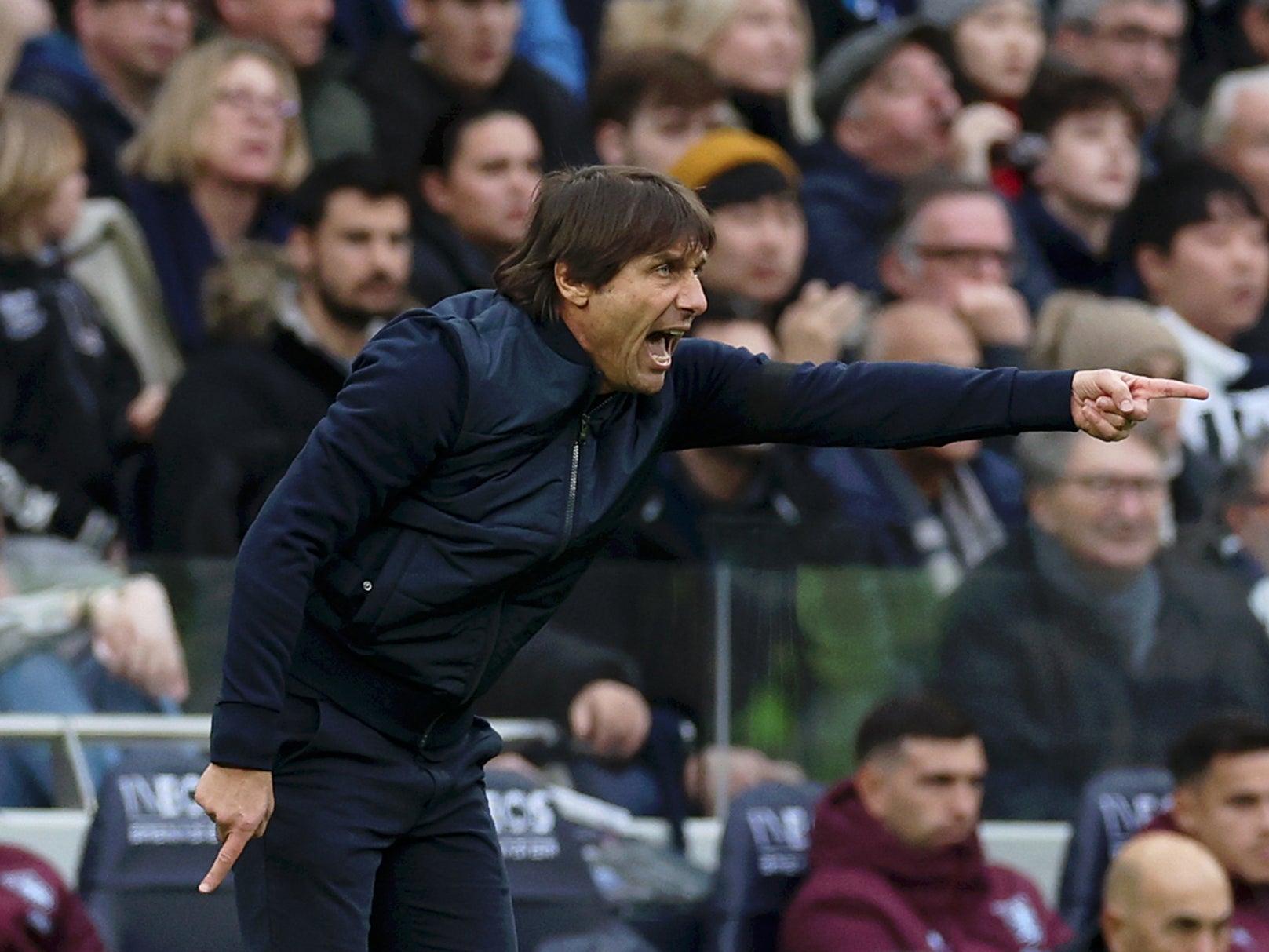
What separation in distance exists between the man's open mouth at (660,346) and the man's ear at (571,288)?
11cm

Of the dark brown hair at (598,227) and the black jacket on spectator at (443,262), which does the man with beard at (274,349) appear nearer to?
the black jacket on spectator at (443,262)

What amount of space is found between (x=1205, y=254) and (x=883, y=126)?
124 cm

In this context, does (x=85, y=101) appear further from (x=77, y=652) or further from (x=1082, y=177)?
(x=1082, y=177)

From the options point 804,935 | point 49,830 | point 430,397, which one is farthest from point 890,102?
point 430,397

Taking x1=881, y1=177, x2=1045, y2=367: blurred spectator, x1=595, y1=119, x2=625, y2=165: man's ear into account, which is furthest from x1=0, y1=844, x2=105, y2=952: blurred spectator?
x1=881, y1=177, x2=1045, y2=367: blurred spectator

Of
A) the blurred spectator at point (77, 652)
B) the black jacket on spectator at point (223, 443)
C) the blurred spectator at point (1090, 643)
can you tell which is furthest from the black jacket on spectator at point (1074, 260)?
the blurred spectator at point (77, 652)

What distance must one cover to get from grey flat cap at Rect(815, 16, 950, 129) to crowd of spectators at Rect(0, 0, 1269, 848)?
12mm

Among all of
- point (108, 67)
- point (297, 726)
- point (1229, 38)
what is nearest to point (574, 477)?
point (297, 726)

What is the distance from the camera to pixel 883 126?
7699 mm

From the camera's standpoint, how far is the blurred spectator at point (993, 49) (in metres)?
8.03

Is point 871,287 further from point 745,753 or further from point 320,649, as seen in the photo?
point 320,649

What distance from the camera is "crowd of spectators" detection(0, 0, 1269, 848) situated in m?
5.86

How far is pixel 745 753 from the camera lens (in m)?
5.73

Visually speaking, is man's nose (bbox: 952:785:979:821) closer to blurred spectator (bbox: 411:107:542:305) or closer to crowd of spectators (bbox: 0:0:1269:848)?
crowd of spectators (bbox: 0:0:1269:848)
